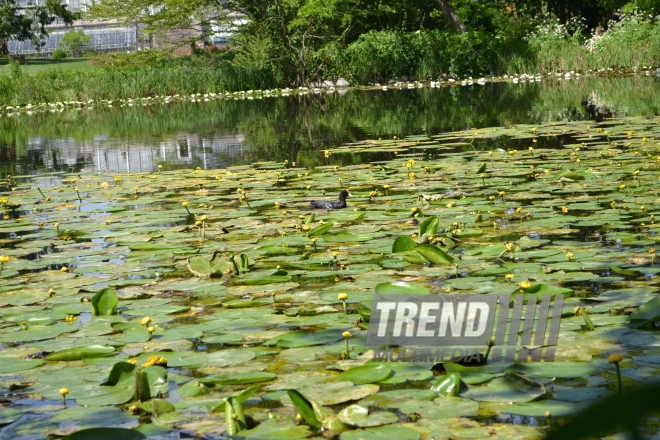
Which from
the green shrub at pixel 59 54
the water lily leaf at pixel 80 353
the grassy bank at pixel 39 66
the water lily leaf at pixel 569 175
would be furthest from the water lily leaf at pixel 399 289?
the green shrub at pixel 59 54

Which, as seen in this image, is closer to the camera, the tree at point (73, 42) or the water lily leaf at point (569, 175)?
the water lily leaf at point (569, 175)

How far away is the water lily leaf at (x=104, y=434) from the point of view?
144cm

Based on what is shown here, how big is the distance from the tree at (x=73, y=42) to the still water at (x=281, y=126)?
127 feet

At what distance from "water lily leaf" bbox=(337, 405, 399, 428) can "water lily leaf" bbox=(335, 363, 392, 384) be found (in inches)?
7.6

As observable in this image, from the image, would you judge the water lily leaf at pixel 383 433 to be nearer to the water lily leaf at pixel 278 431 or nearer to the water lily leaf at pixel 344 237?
the water lily leaf at pixel 278 431

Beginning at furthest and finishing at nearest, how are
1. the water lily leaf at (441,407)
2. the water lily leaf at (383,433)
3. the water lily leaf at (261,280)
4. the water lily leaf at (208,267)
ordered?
the water lily leaf at (208,267) → the water lily leaf at (261,280) → the water lily leaf at (441,407) → the water lily leaf at (383,433)

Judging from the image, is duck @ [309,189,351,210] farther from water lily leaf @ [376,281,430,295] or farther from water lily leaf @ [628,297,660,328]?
water lily leaf @ [628,297,660,328]

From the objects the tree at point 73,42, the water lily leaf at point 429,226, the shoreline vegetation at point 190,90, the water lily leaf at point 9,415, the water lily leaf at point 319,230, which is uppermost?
the tree at point 73,42

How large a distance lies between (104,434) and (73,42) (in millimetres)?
56614

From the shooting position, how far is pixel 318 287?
298 centimetres

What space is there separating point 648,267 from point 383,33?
21.3 m

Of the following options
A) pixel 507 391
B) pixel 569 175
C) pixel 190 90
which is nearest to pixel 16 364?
pixel 507 391

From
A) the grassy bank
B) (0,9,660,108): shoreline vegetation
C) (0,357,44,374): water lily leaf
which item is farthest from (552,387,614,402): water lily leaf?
the grassy bank

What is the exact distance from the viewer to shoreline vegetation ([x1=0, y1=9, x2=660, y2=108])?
21.6 meters
